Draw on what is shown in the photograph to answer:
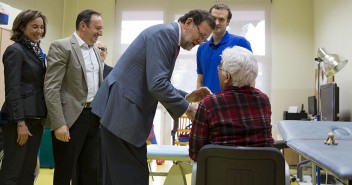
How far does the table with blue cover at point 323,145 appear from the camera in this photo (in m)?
1.12

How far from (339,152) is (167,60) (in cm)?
85

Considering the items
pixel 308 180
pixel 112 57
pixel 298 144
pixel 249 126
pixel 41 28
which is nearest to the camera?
pixel 249 126

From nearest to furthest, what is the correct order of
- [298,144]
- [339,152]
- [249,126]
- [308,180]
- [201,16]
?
[249,126] → [339,152] → [201,16] → [298,144] → [308,180]

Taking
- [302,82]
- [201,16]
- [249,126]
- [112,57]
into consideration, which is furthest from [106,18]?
[249,126]

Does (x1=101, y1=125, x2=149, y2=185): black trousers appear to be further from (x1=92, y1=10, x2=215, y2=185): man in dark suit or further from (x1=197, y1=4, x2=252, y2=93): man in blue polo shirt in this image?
(x1=197, y1=4, x2=252, y2=93): man in blue polo shirt

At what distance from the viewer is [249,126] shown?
1.25m

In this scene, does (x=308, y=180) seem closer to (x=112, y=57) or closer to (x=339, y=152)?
(x=339, y=152)

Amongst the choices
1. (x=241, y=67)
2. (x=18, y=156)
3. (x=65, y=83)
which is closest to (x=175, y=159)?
(x=65, y=83)

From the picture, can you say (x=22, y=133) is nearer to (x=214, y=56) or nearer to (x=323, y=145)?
(x=214, y=56)

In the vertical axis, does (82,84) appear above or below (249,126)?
above

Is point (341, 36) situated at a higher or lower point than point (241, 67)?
higher

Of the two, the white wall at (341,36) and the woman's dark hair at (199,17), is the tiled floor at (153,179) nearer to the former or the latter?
the white wall at (341,36)

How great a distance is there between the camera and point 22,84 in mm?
1959

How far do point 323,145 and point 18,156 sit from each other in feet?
5.42
